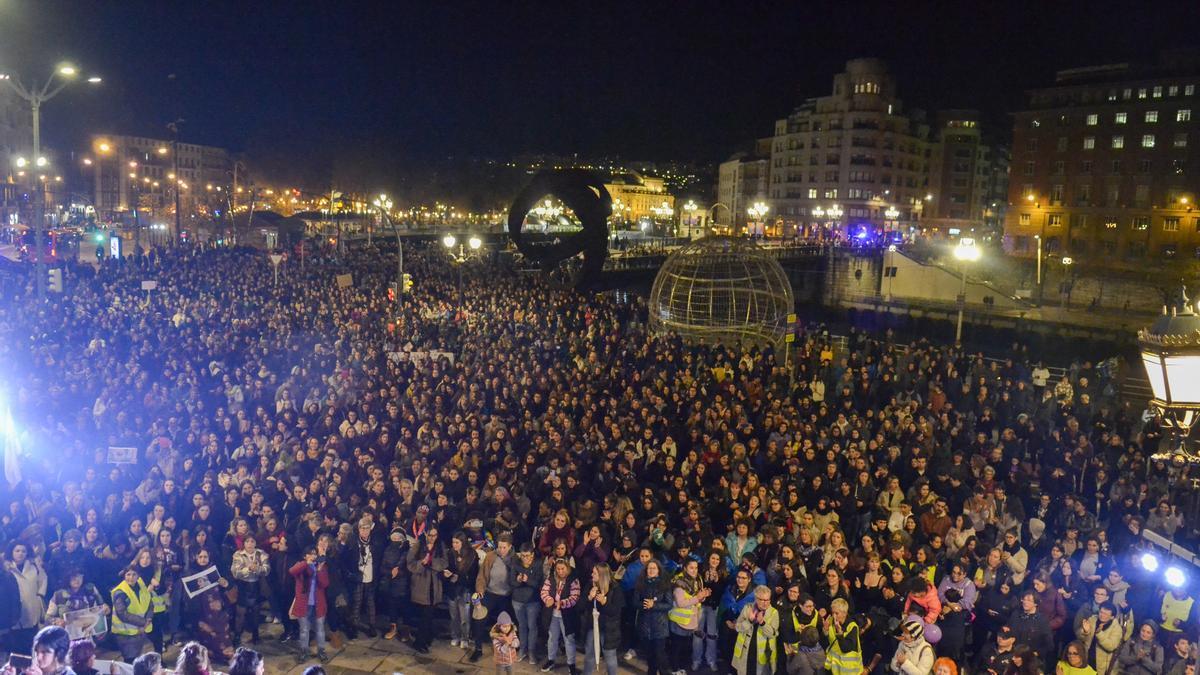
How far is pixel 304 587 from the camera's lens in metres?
8.25

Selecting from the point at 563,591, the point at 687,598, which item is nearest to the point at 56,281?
the point at 563,591

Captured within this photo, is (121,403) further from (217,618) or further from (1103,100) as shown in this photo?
(1103,100)

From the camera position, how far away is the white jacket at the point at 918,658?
697 cm

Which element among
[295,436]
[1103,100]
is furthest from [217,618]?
[1103,100]

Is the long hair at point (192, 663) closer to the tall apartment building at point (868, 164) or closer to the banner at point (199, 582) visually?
the banner at point (199, 582)

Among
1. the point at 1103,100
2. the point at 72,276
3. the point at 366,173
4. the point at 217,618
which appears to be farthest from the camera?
the point at 366,173

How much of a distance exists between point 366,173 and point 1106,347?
6281 centimetres

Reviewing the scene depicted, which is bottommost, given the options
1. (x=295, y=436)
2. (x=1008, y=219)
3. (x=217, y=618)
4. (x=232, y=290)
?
(x=217, y=618)

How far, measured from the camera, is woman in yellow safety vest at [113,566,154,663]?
798 centimetres

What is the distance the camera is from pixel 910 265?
43.4 metres

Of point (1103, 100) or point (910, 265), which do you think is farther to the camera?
point (1103, 100)

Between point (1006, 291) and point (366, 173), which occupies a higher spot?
point (366, 173)

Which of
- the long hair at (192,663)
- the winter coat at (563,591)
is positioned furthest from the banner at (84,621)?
the winter coat at (563,591)

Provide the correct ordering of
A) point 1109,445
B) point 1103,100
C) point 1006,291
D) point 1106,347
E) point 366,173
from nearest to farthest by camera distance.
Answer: point 1109,445 → point 1106,347 → point 1006,291 → point 1103,100 → point 366,173
